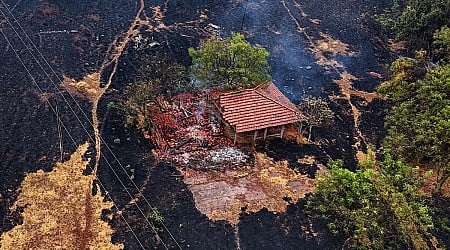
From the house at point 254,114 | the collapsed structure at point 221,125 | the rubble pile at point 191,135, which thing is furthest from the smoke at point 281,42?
the rubble pile at point 191,135

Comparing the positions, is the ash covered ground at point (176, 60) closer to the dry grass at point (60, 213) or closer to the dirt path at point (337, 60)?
the dirt path at point (337, 60)

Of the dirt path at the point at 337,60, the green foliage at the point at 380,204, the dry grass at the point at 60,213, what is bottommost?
the dry grass at the point at 60,213

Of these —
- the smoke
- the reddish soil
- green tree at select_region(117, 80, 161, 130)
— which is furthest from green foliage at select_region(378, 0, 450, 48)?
green tree at select_region(117, 80, 161, 130)

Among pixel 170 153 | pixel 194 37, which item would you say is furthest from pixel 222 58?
pixel 194 37

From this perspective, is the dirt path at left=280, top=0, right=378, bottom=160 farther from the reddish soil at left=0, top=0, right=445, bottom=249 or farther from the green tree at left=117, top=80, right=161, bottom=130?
the green tree at left=117, top=80, right=161, bottom=130

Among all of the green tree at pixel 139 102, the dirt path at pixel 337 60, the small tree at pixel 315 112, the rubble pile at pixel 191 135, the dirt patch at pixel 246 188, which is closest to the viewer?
the dirt patch at pixel 246 188
